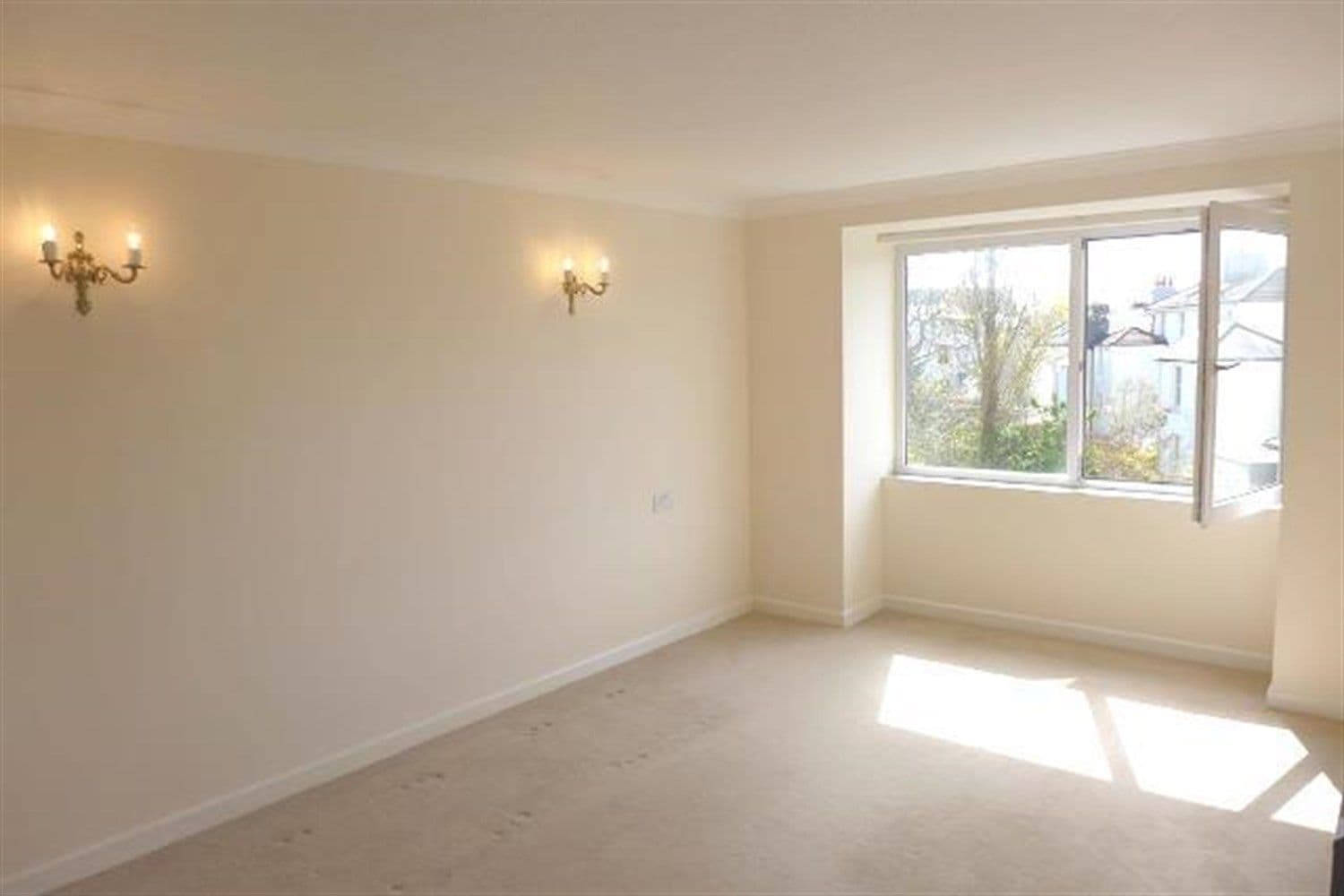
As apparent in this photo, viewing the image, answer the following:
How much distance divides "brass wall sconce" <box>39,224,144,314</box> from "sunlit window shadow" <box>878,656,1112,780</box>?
10.5 feet

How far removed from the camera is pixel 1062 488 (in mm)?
5281

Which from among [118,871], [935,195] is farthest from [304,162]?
[935,195]

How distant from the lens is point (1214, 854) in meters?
3.05

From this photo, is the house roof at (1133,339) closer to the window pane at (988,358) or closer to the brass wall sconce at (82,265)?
the window pane at (988,358)

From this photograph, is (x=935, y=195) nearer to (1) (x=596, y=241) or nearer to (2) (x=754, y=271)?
(2) (x=754, y=271)

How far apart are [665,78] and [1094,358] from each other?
10.6 feet

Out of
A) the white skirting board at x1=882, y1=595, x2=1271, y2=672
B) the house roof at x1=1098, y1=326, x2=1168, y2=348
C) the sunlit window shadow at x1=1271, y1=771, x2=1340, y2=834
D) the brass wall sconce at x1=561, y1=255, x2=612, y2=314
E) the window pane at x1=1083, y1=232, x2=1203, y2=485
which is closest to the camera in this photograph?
the sunlit window shadow at x1=1271, y1=771, x2=1340, y2=834

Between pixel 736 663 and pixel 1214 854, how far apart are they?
90.6 inches

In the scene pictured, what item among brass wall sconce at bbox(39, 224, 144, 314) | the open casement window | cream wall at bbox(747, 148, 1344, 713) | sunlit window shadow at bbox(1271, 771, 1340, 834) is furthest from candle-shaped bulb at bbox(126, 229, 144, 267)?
sunlit window shadow at bbox(1271, 771, 1340, 834)

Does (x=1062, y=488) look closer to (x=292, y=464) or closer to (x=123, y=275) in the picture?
(x=292, y=464)

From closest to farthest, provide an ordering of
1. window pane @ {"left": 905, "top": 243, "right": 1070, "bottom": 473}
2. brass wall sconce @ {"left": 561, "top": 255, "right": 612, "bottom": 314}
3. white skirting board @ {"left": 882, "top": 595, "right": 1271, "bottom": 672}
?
brass wall sconce @ {"left": 561, "top": 255, "right": 612, "bottom": 314} < white skirting board @ {"left": 882, "top": 595, "right": 1271, "bottom": 672} < window pane @ {"left": 905, "top": 243, "right": 1070, "bottom": 473}

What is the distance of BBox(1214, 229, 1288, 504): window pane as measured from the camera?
13.2 feet

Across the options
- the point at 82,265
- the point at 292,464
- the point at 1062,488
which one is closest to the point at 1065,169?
the point at 1062,488

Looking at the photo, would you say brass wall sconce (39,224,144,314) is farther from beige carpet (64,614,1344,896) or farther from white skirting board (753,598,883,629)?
white skirting board (753,598,883,629)
